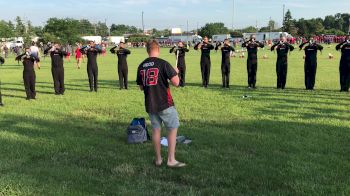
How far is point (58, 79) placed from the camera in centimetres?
1614

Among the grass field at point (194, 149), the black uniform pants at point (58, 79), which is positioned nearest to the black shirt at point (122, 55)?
the black uniform pants at point (58, 79)

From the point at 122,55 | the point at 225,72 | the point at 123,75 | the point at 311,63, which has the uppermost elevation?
the point at 122,55

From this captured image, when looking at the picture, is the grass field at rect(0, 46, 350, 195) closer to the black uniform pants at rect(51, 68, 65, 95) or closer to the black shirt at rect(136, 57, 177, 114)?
the black shirt at rect(136, 57, 177, 114)

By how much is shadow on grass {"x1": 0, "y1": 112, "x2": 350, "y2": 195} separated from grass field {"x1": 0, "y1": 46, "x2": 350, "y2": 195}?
1 centimetres

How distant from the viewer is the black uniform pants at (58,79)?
635 inches

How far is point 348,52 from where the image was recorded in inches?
595

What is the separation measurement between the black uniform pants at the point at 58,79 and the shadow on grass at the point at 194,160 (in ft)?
20.8

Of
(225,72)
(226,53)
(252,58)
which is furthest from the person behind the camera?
(226,53)

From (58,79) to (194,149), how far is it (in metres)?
9.92

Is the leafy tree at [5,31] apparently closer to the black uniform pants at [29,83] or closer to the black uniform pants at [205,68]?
the black uniform pants at [29,83]

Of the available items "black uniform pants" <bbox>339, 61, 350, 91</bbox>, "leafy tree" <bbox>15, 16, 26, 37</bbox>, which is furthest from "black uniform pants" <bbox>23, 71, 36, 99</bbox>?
"leafy tree" <bbox>15, 16, 26, 37</bbox>

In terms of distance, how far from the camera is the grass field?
5.73 m

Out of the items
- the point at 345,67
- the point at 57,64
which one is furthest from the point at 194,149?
→ the point at 57,64

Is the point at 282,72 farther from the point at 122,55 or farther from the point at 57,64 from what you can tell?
the point at 57,64
